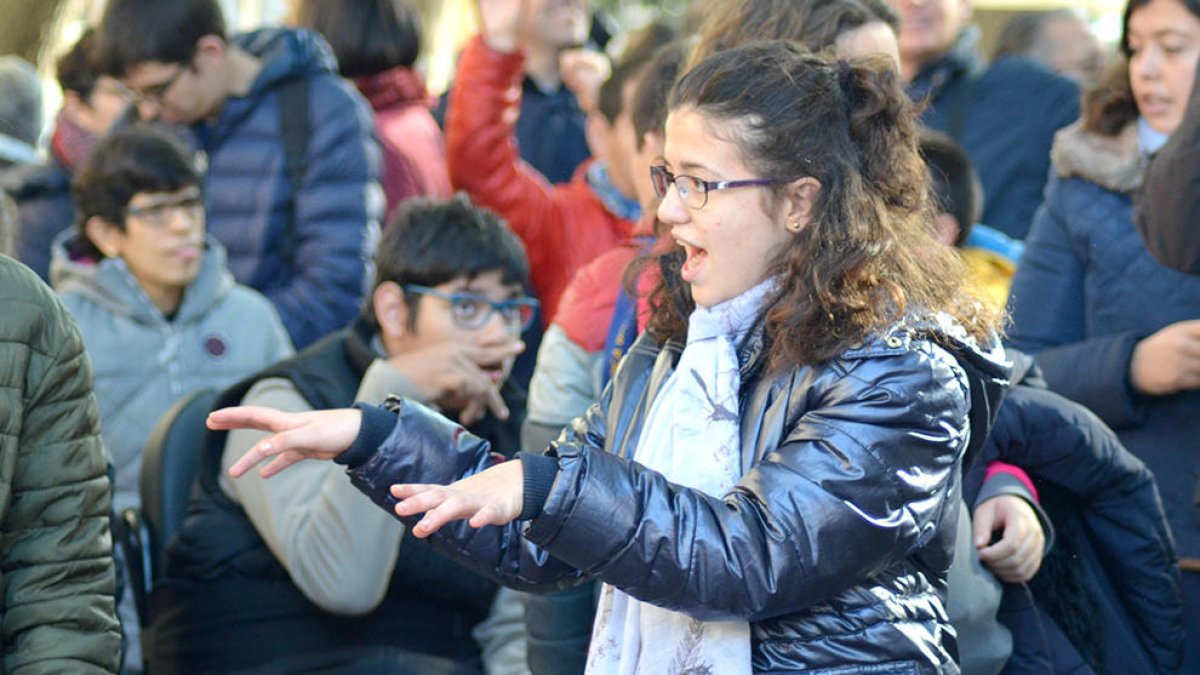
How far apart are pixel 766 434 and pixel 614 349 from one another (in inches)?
38.0

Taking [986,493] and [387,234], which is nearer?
[986,493]

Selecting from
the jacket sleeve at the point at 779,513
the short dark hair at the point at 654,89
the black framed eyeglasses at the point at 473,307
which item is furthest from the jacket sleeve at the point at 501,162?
the jacket sleeve at the point at 779,513

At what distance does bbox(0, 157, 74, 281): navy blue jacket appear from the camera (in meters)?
5.93

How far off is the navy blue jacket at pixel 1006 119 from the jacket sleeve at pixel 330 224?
1966 millimetres

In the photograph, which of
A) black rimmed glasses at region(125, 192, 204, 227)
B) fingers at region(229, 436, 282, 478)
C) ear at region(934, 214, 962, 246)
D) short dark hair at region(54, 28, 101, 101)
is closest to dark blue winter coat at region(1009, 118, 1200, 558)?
ear at region(934, 214, 962, 246)

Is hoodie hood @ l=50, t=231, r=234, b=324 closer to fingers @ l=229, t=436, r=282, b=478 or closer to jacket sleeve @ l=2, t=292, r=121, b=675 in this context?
jacket sleeve @ l=2, t=292, r=121, b=675

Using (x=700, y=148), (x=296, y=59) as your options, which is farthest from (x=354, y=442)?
(x=296, y=59)

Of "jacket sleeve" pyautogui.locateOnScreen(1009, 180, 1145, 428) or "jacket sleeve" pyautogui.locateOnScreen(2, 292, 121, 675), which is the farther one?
"jacket sleeve" pyautogui.locateOnScreen(1009, 180, 1145, 428)

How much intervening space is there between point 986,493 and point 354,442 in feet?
4.82

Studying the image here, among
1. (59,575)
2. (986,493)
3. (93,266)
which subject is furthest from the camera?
(93,266)

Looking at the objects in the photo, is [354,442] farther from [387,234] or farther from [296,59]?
[296,59]

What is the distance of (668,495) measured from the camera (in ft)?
8.28

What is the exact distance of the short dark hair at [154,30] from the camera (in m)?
5.32

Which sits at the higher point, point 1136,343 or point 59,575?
point 1136,343
